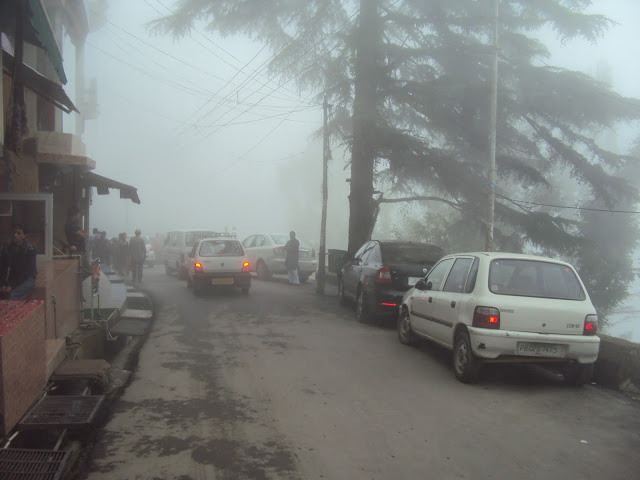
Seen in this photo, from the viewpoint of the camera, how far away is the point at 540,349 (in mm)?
6172

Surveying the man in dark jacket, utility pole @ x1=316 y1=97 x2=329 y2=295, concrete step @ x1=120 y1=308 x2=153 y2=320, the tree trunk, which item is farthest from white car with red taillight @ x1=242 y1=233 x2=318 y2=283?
the man in dark jacket

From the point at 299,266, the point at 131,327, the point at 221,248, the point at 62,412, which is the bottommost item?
the point at 131,327

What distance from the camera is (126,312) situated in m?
11.5

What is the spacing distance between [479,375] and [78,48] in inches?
991

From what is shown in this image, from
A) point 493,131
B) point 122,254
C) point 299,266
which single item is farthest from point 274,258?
point 493,131

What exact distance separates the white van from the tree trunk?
6148 millimetres

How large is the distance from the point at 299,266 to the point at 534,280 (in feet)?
45.6

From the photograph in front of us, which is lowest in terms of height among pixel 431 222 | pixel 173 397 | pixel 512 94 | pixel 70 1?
pixel 173 397

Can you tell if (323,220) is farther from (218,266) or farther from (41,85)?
(41,85)

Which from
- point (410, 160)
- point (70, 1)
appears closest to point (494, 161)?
point (410, 160)

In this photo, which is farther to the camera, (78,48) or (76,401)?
(78,48)

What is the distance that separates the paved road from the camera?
4031mm

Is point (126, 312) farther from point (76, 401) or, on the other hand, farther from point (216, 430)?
point (216, 430)

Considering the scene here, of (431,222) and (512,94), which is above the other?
(512,94)
